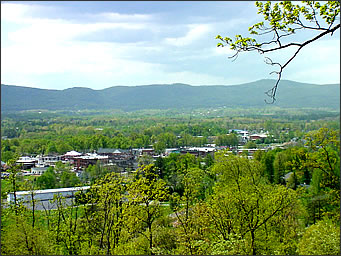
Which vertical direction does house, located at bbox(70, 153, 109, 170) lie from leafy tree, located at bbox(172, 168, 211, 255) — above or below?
below

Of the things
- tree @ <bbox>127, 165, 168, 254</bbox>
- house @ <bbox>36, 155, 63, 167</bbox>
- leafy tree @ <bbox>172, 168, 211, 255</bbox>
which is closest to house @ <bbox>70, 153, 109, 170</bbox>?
house @ <bbox>36, 155, 63, 167</bbox>

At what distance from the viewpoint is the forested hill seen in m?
93.0

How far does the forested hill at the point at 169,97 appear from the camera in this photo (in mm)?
93000

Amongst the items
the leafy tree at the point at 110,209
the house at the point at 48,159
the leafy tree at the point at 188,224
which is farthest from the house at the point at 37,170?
the leafy tree at the point at 188,224

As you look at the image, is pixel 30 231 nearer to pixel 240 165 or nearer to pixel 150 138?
pixel 240 165

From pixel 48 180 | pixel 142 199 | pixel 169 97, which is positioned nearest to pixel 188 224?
pixel 142 199

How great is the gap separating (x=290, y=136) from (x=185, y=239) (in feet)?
148

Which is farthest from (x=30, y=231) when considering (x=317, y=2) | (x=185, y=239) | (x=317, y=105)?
(x=317, y=105)

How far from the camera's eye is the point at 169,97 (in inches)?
4845

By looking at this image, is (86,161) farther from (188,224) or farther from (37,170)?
(188,224)

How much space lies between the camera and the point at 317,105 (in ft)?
323

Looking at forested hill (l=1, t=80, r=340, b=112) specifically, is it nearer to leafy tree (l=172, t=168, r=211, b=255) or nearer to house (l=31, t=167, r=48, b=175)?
house (l=31, t=167, r=48, b=175)

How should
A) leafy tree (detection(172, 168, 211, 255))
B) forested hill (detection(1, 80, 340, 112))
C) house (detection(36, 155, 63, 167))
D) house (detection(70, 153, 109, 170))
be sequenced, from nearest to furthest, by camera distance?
1. leafy tree (detection(172, 168, 211, 255))
2. house (detection(70, 153, 109, 170))
3. house (detection(36, 155, 63, 167))
4. forested hill (detection(1, 80, 340, 112))

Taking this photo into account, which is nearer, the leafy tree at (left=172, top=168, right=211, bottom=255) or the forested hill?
the leafy tree at (left=172, top=168, right=211, bottom=255)
